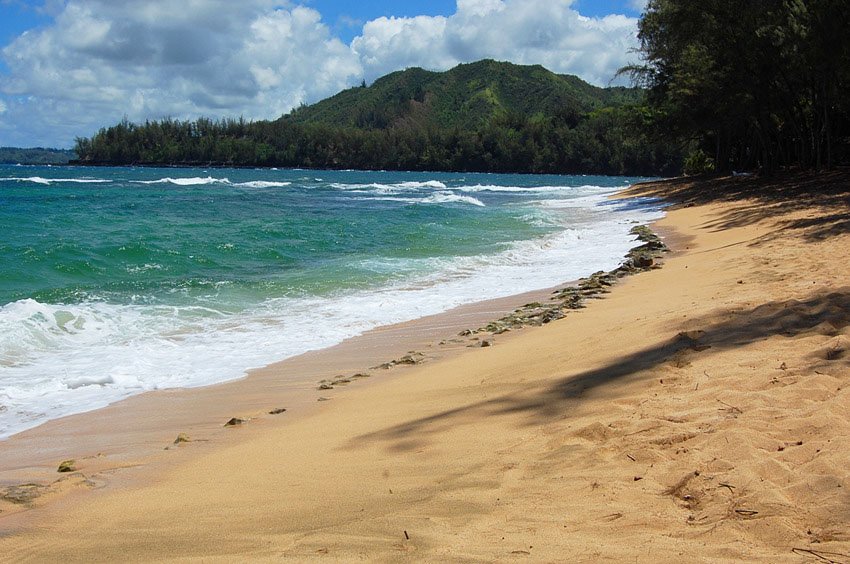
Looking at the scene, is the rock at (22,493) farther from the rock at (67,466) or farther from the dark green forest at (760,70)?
the dark green forest at (760,70)

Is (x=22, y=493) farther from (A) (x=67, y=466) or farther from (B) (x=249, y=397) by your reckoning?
(B) (x=249, y=397)

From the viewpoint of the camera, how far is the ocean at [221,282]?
8.21m

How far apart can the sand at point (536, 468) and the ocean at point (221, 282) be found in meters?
2.32

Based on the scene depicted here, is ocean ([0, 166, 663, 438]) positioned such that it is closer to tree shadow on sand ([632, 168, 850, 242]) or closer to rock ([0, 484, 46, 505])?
rock ([0, 484, 46, 505])

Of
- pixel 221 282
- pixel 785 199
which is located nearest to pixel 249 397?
pixel 221 282

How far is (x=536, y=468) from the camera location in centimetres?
402

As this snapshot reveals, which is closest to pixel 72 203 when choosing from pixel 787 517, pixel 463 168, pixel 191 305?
pixel 191 305

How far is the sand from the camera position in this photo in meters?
3.21

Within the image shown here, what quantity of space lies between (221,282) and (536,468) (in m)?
11.9

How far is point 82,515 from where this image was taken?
4043mm

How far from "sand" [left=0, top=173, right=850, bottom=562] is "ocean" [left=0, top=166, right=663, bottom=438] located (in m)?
2.32

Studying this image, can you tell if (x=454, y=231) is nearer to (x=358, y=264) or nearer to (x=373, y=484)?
(x=358, y=264)

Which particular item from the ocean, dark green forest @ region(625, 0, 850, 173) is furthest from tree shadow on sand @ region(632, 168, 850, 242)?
the ocean

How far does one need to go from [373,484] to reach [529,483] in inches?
34.5
